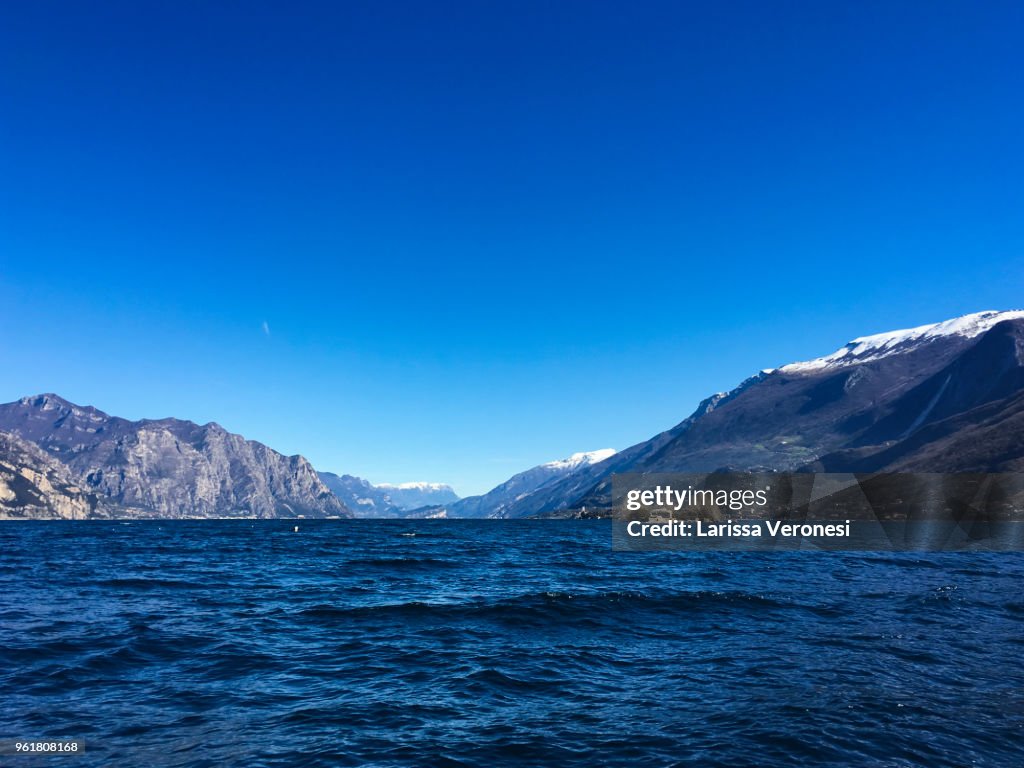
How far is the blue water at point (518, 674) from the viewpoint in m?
14.3

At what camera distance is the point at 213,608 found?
32062 millimetres

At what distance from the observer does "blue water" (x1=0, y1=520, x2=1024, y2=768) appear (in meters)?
14.3

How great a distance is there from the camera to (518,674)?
807 inches

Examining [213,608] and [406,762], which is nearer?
[406,762]

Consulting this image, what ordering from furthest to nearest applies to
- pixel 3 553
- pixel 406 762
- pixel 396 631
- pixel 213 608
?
pixel 3 553, pixel 213 608, pixel 396 631, pixel 406 762

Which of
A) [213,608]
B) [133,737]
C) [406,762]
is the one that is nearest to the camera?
[406,762]

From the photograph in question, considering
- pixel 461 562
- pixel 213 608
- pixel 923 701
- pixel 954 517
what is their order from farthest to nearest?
1. pixel 954 517
2. pixel 461 562
3. pixel 213 608
4. pixel 923 701

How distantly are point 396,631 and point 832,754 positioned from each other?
61.8ft

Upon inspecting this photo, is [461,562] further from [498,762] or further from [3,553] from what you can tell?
[3,553]

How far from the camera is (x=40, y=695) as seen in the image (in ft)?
57.9

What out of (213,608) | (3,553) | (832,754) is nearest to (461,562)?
(213,608)

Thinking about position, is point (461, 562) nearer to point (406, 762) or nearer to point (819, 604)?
point (819, 604)

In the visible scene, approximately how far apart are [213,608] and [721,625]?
2715 centimetres

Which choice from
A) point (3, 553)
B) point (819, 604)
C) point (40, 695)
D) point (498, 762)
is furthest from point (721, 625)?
point (3, 553)
